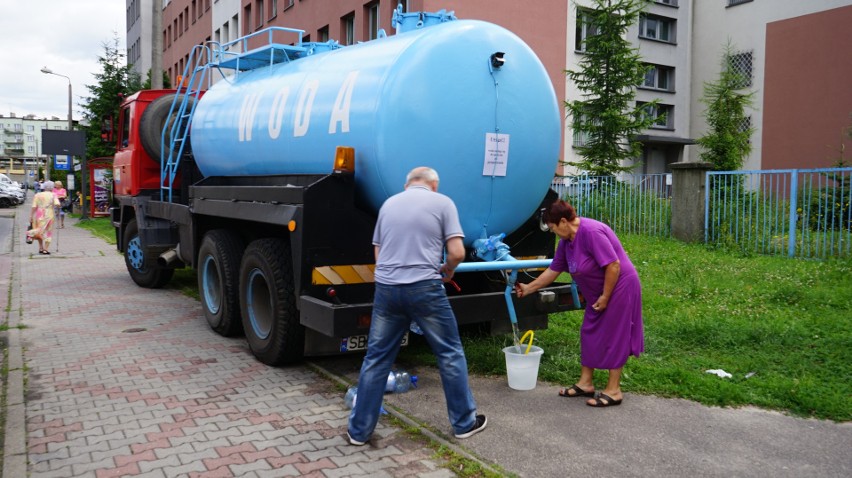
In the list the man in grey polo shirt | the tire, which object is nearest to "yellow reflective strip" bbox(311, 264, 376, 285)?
the man in grey polo shirt

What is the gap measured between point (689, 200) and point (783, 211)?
1.82 metres

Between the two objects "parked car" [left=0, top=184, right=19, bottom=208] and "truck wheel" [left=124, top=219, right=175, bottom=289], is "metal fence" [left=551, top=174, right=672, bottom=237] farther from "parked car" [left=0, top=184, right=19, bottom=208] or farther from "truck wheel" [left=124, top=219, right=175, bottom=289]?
"parked car" [left=0, top=184, right=19, bottom=208]

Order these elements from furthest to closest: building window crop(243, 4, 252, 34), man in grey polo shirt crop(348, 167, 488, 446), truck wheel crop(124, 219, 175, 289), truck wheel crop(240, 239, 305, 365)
Answer: building window crop(243, 4, 252, 34)
truck wheel crop(124, 219, 175, 289)
truck wheel crop(240, 239, 305, 365)
man in grey polo shirt crop(348, 167, 488, 446)

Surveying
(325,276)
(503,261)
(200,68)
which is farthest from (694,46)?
(325,276)

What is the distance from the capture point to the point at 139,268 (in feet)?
35.9

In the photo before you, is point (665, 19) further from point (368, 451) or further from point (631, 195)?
point (368, 451)

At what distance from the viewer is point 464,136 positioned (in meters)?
5.24

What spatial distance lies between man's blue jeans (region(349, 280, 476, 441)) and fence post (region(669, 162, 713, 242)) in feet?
32.5

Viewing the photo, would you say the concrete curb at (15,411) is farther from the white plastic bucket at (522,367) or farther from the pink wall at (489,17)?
the pink wall at (489,17)

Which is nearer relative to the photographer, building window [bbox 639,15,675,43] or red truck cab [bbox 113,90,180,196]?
red truck cab [bbox 113,90,180,196]

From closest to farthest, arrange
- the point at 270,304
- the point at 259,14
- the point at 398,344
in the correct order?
1. the point at 398,344
2. the point at 270,304
3. the point at 259,14

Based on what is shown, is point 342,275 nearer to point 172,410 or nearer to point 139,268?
point 172,410

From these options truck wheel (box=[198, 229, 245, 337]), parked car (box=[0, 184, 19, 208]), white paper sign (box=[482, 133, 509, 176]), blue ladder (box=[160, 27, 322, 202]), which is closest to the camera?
white paper sign (box=[482, 133, 509, 176])

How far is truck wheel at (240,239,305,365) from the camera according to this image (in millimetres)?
5762
